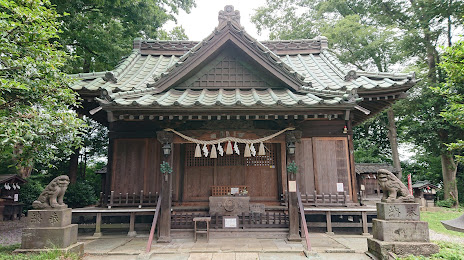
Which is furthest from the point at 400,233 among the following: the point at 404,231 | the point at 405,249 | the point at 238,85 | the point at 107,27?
the point at 107,27

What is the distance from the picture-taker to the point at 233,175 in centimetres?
963

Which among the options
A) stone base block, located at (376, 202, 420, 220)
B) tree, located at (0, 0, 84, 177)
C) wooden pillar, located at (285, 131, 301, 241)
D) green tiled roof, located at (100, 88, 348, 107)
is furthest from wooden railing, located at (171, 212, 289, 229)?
tree, located at (0, 0, 84, 177)

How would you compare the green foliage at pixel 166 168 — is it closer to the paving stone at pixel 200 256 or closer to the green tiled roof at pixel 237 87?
the green tiled roof at pixel 237 87

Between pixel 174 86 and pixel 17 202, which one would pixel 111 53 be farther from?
pixel 17 202

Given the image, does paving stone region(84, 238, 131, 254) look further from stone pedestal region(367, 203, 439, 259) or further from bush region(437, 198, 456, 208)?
bush region(437, 198, 456, 208)

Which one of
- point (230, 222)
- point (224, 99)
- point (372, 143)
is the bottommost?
point (230, 222)

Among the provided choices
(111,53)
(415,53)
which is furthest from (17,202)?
(415,53)

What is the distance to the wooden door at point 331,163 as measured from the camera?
31.2 ft

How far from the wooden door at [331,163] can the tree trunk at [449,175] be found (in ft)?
58.0

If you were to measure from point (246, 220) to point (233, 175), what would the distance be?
1.70m

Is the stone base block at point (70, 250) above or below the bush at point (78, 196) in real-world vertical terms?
below

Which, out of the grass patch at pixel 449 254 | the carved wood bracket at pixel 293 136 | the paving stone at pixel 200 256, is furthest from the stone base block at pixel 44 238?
the grass patch at pixel 449 254

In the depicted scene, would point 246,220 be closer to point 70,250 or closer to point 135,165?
point 135,165

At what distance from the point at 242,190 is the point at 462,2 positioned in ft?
75.7
